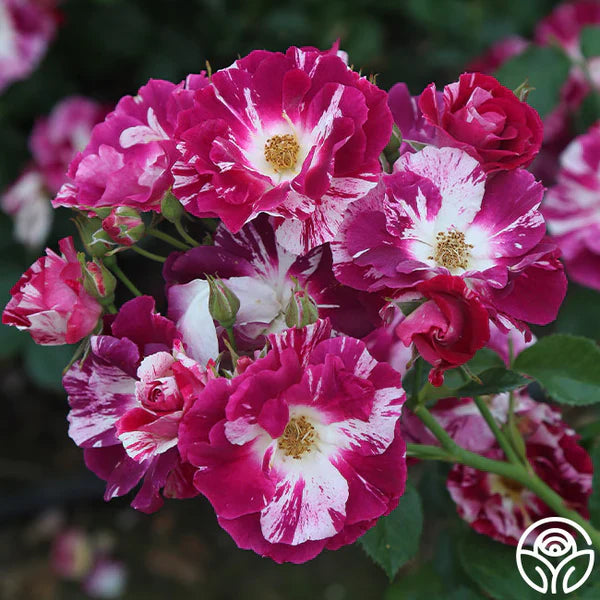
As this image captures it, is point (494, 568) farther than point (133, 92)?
No

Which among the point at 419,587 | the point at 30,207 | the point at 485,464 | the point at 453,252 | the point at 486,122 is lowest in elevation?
the point at 419,587

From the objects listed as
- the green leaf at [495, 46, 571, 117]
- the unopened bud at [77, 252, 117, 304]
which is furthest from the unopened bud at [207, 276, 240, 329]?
the green leaf at [495, 46, 571, 117]

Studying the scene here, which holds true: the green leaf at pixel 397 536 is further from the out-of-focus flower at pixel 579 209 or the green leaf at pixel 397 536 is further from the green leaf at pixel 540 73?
the green leaf at pixel 540 73

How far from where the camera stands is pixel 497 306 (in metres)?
0.59

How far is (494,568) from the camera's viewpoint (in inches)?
32.2

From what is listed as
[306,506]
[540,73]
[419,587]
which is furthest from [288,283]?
[540,73]

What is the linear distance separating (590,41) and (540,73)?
0.30 feet

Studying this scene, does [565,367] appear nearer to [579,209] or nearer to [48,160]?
[579,209]

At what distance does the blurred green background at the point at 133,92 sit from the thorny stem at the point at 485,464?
774mm

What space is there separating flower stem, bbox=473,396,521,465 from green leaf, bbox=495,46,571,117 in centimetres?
69

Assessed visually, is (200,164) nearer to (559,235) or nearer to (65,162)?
(559,235)

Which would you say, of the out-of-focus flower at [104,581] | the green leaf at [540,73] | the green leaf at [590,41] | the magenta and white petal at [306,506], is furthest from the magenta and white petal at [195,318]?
the out-of-focus flower at [104,581]

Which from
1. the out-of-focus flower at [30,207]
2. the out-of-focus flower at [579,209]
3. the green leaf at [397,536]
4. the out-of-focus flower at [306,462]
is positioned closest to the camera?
the out-of-focus flower at [306,462]

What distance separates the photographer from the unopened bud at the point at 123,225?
0.62 metres
